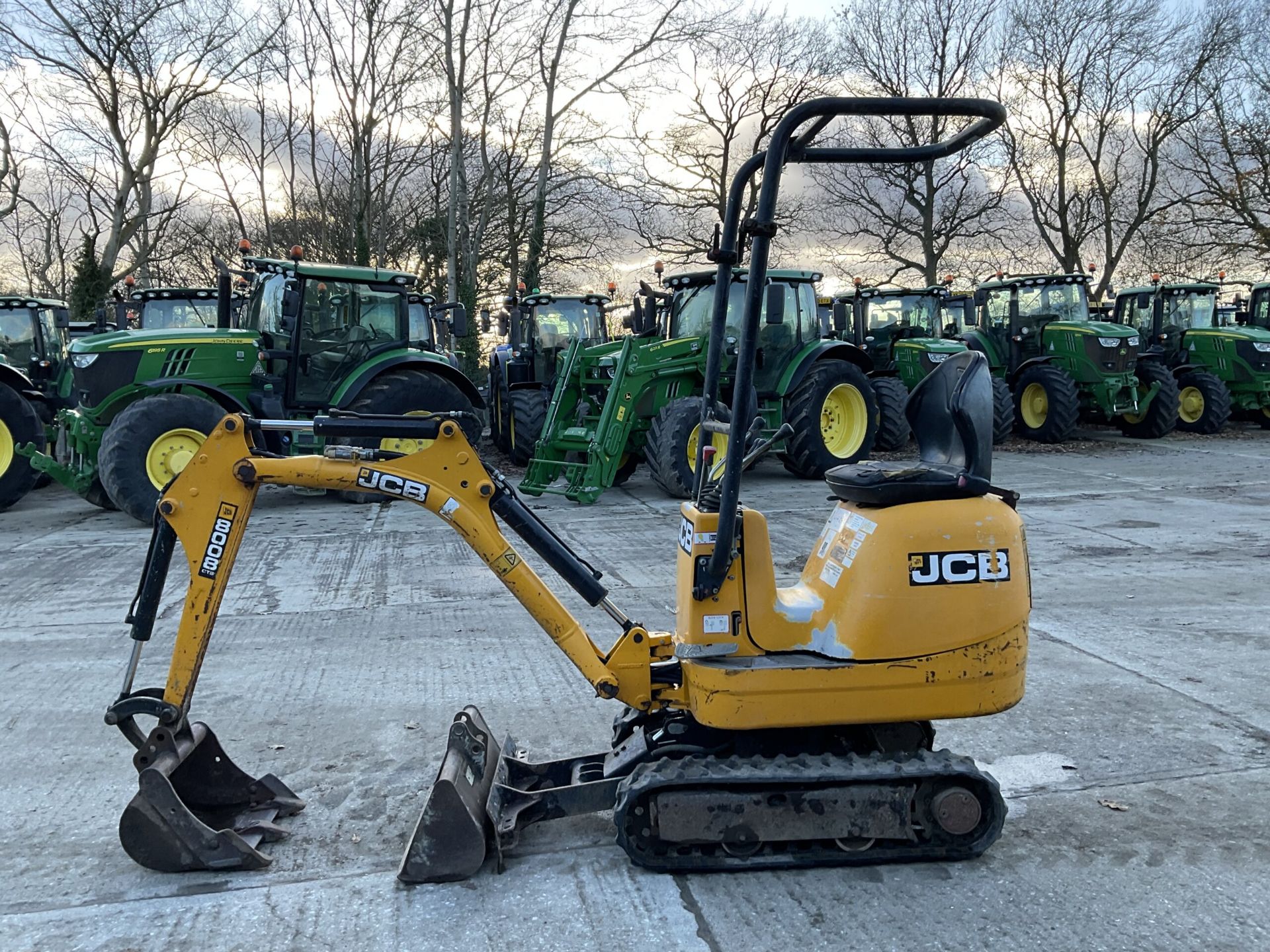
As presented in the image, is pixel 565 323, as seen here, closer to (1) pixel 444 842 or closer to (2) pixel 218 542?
(2) pixel 218 542

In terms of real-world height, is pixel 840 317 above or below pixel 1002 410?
above

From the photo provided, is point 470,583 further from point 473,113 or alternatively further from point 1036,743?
point 473,113

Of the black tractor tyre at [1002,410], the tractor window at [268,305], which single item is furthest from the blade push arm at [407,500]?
the black tractor tyre at [1002,410]

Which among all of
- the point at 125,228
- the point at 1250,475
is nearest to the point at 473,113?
the point at 125,228

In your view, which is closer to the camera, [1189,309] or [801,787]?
[801,787]

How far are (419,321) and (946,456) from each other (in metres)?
12.4

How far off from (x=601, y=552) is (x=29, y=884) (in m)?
5.48

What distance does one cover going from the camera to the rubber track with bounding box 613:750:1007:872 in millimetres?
3170

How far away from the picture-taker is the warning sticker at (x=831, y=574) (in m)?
3.38

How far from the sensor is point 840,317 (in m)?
17.1

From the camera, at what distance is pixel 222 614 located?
21.3ft

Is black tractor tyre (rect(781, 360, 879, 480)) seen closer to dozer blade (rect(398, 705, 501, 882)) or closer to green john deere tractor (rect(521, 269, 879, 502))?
green john deere tractor (rect(521, 269, 879, 502))

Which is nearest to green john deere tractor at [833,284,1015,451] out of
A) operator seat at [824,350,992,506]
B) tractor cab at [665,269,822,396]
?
tractor cab at [665,269,822,396]

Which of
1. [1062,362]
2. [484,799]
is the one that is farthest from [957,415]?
[1062,362]
